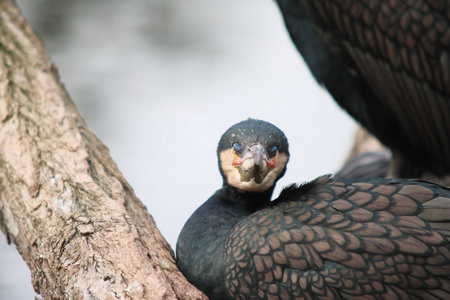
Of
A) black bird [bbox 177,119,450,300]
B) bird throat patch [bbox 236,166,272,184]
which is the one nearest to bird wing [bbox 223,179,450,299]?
black bird [bbox 177,119,450,300]

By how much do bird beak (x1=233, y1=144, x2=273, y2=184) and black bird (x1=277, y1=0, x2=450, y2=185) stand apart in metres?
1.55

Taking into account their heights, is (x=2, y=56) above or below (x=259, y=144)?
above

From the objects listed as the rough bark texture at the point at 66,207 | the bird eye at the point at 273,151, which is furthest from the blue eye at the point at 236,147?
the rough bark texture at the point at 66,207

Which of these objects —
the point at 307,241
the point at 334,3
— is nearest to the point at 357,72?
the point at 334,3

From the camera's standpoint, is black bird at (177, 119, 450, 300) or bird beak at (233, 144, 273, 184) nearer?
black bird at (177, 119, 450, 300)

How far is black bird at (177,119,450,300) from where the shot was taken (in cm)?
246

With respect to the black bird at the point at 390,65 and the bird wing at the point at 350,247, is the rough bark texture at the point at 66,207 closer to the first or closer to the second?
the bird wing at the point at 350,247

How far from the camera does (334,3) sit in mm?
4211

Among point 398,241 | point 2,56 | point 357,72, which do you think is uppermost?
point 2,56

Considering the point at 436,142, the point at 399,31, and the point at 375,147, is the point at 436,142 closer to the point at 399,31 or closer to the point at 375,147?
the point at 399,31

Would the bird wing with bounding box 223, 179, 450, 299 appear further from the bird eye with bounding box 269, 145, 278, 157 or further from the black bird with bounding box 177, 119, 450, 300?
the bird eye with bounding box 269, 145, 278, 157

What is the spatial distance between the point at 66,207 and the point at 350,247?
51.0 inches

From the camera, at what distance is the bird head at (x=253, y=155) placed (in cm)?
290

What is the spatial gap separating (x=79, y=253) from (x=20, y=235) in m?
0.52
